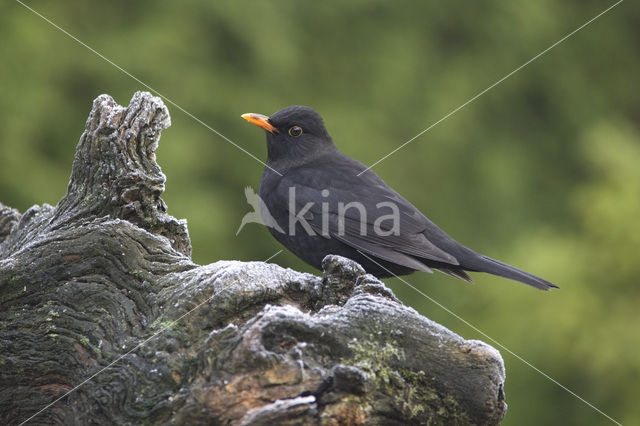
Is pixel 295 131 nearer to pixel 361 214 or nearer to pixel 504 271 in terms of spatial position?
pixel 361 214

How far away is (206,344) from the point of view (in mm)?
2209

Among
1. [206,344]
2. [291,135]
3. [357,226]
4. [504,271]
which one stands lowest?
[206,344]

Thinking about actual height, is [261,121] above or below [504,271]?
above

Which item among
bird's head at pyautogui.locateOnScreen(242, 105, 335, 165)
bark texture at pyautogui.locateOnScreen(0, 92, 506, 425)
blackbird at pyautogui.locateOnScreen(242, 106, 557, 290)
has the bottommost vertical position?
bark texture at pyautogui.locateOnScreen(0, 92, 506, 425)

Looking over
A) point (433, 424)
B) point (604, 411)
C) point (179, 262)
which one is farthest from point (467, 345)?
point (604, 411)

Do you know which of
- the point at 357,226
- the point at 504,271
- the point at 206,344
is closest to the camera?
the point at 206,344

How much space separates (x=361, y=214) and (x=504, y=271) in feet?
2.63

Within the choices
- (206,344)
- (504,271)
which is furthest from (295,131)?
(206,344)

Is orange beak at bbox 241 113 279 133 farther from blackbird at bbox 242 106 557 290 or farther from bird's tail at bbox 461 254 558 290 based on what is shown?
bird's tail at bbox 461 254 558 290

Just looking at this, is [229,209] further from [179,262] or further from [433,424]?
[433,424]

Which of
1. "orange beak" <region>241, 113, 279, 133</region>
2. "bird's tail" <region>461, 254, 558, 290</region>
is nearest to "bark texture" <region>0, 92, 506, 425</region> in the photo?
"bird's tail" <region>461, 254, 558, 290</region>

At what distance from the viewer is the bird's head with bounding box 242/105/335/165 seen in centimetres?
467

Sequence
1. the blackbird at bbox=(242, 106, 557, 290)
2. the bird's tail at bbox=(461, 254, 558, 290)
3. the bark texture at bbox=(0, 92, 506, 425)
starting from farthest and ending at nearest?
the blackbird at bbox=(242, 106, 557, 290) → the bird's tail at bbox=(461, 254, 558, 290) → the bark texture at bbox=(0, 92, 506, 425)

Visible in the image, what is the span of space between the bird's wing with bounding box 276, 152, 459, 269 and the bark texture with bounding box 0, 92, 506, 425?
4.01 feet
